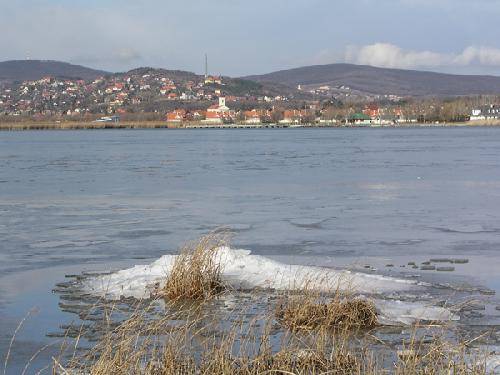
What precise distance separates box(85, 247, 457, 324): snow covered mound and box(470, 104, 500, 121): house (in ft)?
466

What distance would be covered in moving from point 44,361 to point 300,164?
25703mm

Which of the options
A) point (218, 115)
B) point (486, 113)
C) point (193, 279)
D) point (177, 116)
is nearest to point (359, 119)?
point (486, 113)

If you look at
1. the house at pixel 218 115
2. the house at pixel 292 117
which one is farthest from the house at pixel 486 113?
the house at pixel 218 115

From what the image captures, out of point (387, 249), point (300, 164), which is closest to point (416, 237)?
point (387, 249)

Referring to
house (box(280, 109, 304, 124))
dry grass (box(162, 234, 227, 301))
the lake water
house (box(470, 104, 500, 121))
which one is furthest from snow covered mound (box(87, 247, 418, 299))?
house (box(280, 109, 304, 124))

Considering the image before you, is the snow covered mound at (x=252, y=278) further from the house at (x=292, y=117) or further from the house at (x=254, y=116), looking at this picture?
the house at (x=254, y=116)

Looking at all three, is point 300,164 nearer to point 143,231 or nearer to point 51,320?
point 143,231

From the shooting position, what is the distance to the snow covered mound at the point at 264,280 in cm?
848

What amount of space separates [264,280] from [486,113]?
152m

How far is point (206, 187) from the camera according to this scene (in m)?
21.9

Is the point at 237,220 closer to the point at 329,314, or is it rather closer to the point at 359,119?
the point at 329,314

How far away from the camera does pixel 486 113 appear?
154375mm

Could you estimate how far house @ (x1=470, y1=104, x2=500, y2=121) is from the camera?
489 ft

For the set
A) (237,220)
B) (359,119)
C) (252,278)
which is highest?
(252,278)
